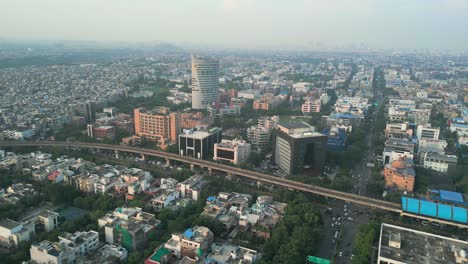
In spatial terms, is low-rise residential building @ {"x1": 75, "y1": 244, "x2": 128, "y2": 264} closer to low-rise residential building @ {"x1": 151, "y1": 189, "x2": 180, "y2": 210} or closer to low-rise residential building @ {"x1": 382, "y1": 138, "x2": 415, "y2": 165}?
low-rise residential building @ {"x1": 151, "y1": 189, "x2": 180, "y2": 210}

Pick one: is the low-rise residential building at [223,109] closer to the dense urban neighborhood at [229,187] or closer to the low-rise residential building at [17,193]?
the dense urban neighborhood at [229,187]

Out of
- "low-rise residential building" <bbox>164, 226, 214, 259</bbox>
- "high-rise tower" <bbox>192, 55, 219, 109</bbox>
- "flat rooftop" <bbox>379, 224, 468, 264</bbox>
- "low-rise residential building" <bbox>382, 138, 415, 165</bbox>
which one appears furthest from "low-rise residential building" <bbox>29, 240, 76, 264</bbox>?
"high-rise tower" <bbox>192, 55, 219, 109</bbox>

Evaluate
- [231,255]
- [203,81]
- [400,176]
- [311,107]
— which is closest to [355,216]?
[400,176]

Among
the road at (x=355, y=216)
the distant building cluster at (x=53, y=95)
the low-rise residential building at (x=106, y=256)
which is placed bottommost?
the road at (x=355, y=216)

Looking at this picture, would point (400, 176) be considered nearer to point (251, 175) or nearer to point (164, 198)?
point (251, 175)

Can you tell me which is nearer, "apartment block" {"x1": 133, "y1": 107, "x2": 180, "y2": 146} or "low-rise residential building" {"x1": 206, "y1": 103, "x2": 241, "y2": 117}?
"apartment block" {"x1": 133, "y1": 107, "x2": 180, "y2": 146}

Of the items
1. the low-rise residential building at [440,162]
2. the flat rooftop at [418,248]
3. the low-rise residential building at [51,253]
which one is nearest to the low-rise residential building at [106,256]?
the low-rise residential building at [51,253]
